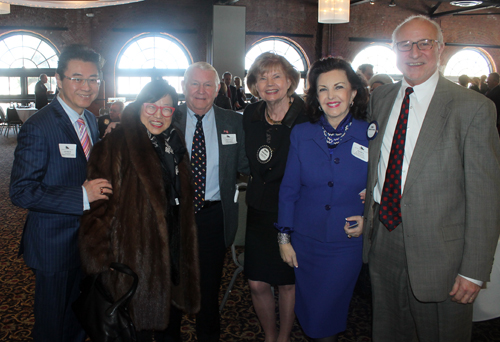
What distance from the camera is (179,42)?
1543 centimetres

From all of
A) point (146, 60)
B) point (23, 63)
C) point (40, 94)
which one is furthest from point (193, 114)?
point (23, 63)

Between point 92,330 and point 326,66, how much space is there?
5.54 feet

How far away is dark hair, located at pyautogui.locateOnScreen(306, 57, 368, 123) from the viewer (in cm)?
198

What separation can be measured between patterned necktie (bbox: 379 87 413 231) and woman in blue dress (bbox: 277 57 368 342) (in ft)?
0.62

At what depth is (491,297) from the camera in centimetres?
235

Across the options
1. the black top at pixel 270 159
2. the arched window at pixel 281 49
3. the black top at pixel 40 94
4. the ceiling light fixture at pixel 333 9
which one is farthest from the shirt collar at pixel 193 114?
the arched window at pixel 281 49

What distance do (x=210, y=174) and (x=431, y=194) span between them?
1.25 m

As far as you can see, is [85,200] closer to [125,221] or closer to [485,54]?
[125,221]

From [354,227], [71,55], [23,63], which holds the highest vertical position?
[23,63]

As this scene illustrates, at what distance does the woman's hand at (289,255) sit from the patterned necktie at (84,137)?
1163 millimetres

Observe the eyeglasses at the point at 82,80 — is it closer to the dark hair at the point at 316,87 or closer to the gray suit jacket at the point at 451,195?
the dark hair at the point at 316,87

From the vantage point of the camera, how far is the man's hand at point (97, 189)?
1.74m

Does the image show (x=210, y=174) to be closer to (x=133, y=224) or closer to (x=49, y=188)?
(x=133, y=224)

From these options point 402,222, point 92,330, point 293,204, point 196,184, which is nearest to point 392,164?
point 402,222
